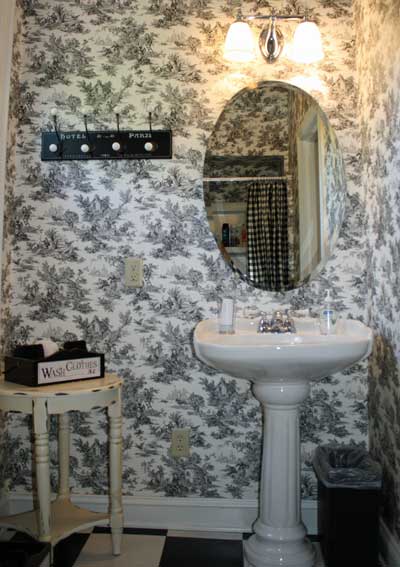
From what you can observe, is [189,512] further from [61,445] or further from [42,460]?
[42,460]

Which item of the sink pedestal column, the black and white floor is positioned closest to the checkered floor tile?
the black and white floor

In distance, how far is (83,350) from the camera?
6.45ft

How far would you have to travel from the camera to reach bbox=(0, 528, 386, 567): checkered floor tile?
6.22ft

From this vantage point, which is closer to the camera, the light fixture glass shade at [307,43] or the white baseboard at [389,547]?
the white baseboard at [389,547]

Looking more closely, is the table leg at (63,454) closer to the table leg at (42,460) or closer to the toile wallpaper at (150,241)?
the toile wallpaper at (150,241)

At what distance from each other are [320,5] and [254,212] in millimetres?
882

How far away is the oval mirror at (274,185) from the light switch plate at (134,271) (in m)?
0.33

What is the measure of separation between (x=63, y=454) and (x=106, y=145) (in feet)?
4.10

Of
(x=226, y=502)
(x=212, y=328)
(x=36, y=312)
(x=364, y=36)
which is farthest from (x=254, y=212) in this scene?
(x=226, y=502)

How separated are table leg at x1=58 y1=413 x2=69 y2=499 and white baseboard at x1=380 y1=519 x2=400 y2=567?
3.93 feet

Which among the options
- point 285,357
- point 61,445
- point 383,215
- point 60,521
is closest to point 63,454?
point 61,445

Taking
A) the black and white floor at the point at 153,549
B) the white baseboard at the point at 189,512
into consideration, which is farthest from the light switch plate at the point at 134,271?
the black and white floor at the point at 153,549

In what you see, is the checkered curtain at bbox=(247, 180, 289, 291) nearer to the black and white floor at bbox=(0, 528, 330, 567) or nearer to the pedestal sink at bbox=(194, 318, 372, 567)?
the pedestal sink at bbox=(194, 318, 372, 567)

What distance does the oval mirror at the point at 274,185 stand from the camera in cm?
214
